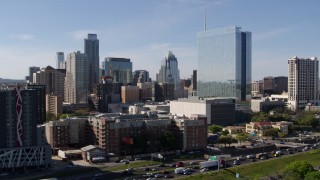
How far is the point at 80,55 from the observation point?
150000mm

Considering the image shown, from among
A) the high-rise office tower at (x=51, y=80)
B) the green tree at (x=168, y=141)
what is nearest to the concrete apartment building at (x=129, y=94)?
the high-rise office tower at (x=51, y=80)

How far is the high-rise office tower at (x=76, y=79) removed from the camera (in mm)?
133125

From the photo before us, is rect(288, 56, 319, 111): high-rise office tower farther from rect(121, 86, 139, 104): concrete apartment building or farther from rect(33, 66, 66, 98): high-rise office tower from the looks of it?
rect(33, 66, 66, 98): high-rise office tower

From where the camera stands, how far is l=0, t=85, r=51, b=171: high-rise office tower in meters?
47.3

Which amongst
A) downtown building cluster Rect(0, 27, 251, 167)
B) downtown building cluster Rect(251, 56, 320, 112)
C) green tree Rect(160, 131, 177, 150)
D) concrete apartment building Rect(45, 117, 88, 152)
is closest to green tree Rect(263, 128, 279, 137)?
downtown building cluster Rect(0, 27, 251, 167)

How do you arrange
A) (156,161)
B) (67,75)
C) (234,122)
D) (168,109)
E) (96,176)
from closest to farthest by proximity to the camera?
(96,176), (156,161), (234,122), (168,109), (67,75)

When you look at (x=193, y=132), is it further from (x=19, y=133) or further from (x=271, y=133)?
(x=19, y=133)

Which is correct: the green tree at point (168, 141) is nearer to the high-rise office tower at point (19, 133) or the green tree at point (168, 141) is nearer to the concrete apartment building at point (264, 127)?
the high-rise office tower at point (19, 133)

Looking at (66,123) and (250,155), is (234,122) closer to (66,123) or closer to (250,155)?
(250,155)

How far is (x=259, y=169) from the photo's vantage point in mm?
48438

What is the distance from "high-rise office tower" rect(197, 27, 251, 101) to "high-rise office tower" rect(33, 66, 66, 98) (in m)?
48.7

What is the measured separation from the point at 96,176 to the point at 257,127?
3996 centimetres

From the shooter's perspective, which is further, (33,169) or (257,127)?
(257,127)

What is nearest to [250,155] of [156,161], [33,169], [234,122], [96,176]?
[156,161]
